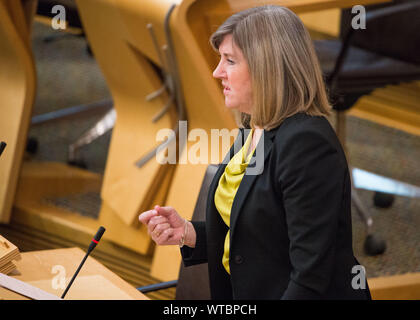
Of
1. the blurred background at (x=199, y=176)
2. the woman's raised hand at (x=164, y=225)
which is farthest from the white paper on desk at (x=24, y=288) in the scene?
the blurred background at (x=199, y=176)

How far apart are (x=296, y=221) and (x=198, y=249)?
360 mm

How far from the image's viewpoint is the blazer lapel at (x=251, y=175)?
127cm

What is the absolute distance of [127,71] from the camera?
2.39m

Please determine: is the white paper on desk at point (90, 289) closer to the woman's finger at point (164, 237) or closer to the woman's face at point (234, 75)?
the woman's finger at point (164, 237)

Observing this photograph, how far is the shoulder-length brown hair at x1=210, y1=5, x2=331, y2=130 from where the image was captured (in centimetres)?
123

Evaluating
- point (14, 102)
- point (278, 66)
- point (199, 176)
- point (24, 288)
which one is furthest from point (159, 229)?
point (14, 102)

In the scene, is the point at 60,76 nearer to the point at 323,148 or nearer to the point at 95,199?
the point at 95,199

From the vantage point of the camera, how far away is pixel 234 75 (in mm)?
1283

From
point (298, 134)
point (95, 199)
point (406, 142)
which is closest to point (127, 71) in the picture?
point (95, 199)

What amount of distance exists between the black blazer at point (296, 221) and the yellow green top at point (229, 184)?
0.25ft

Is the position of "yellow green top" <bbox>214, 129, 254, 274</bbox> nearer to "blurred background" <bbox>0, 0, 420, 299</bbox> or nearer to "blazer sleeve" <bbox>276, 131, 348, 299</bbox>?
"blazer sleeve" <bbox>276, 131, 348, 299</bbox>

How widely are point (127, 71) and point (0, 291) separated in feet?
4.24

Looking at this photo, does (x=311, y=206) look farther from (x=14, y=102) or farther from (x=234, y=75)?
(x=14, y=102)

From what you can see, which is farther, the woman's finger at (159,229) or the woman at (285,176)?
the woman's finger at (159,229)
